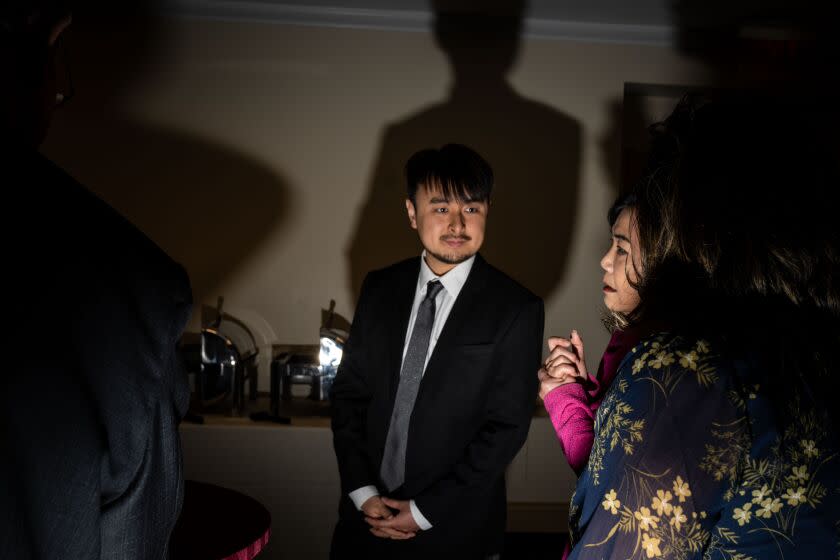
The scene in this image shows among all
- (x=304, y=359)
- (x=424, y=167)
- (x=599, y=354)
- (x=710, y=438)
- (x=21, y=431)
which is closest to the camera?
(x=21, y=431)

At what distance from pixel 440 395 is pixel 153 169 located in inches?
80.6

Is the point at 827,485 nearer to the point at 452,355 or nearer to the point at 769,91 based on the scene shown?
the point at 452,355

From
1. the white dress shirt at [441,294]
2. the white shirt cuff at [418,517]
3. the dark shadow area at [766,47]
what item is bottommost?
the white shirt cuff at [418,517]

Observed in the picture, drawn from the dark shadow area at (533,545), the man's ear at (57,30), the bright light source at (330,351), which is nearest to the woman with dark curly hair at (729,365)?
the man's ear at (57,30)

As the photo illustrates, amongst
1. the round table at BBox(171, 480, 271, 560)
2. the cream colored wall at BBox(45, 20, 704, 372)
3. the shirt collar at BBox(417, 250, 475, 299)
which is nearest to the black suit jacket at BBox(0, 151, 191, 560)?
the round table at BBox(171, 480, 271, 560)

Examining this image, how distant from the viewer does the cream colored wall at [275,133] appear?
3139 millimetres

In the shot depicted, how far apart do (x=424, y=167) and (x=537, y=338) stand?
597mm

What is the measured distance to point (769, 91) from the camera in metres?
3.39

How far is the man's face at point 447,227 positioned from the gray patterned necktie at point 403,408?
0.67 ft

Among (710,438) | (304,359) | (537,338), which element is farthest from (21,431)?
(304,359)

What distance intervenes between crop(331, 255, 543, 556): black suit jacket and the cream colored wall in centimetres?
141

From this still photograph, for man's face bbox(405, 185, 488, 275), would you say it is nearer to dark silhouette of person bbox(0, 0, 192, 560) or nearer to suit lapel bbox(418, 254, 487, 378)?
suit lapel bbox(418, 254, 487, 378)

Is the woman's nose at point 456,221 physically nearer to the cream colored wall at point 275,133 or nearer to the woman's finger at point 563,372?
the woman's finger at point 563,372

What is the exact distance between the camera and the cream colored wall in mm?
3139
